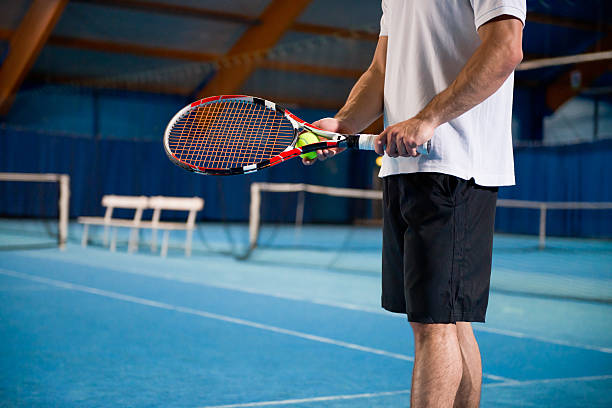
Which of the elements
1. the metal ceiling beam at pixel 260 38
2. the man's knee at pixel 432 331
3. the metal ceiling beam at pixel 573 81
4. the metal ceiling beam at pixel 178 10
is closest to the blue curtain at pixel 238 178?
the metal ceiling beam at pixel 573 81

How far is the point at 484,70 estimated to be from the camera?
1.84 metres

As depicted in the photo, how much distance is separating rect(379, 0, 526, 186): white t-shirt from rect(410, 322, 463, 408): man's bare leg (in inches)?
16.1

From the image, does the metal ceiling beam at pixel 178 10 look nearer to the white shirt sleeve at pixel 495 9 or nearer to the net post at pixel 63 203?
the net post at pixel 63 203

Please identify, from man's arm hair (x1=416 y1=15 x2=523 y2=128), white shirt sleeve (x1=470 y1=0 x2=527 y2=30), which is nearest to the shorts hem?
man's arm hair (x1=416 y1=15 x2=523 y2=128)

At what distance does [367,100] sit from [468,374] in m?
0.84

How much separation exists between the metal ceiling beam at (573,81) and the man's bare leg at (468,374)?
17.0 meters

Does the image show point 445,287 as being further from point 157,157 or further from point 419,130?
point 157,157

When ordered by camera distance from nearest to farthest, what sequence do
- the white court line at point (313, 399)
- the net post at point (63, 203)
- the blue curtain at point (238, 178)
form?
the white court line at point (313, 399) → the net post at point (63, 203) → the blue curtain at point (238, 178)

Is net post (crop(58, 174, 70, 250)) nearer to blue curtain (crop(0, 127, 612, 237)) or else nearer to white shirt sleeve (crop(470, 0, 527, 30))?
blue curtain (crop(0, 127, 612, 237))

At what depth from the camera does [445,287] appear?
1.95 metres

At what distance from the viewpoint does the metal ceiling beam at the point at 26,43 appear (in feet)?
50.6

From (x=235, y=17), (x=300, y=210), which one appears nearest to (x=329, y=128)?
(x=235, y=17)

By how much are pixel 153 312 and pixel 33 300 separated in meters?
0.98

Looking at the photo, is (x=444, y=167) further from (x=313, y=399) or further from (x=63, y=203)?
(x=63, y=203)
